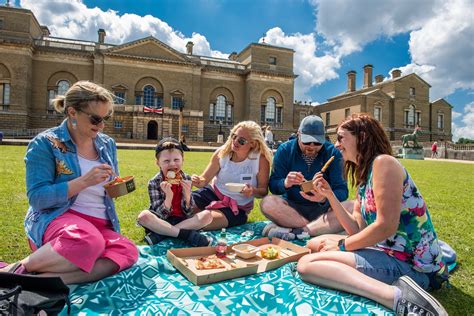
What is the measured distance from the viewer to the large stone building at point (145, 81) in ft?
107

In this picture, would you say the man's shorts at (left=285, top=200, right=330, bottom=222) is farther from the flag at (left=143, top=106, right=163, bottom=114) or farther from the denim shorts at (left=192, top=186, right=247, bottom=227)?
the flag at (left=143, top=106, right=163, bottom=114)

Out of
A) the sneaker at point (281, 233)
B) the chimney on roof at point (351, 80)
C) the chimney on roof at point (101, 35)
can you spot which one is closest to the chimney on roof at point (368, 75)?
the chimney on roof at point (351, 80)

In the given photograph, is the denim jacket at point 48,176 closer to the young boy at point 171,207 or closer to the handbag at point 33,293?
the handbag at point 33,293

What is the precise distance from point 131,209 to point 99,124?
2.80 metres

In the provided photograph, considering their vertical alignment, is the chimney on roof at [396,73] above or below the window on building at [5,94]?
above

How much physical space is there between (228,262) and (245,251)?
0.57ft

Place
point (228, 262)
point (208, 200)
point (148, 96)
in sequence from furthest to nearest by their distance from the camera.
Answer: point (148, 96) → point (208, 200) → point (228, 262)

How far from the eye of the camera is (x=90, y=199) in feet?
8.79

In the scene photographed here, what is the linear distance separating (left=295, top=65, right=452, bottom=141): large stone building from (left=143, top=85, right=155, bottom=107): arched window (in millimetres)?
19832

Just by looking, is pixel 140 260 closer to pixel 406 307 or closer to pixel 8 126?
pixel 406 307

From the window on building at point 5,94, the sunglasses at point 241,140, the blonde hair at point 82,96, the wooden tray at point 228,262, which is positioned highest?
the window on building at point 5,94

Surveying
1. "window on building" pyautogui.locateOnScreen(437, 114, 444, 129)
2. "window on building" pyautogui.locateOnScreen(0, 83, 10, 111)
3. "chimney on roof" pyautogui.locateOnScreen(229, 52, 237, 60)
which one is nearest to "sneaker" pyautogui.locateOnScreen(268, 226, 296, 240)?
"window on building" pyautogui.locateOnScreen(0, 83, 10, 111)

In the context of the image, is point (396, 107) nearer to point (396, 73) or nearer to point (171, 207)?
point (396, 73)

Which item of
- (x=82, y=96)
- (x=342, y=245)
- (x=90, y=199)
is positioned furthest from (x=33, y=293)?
(x=342, y=245)
